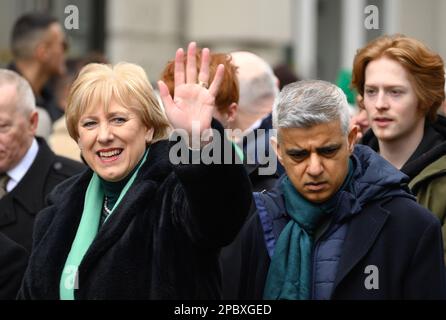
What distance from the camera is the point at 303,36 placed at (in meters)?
15.0

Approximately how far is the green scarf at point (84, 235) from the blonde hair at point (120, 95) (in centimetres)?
13

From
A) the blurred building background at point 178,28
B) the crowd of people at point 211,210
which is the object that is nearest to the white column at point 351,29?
the blurred building background at point 178,28

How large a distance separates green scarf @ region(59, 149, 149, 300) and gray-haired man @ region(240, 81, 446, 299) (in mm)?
567

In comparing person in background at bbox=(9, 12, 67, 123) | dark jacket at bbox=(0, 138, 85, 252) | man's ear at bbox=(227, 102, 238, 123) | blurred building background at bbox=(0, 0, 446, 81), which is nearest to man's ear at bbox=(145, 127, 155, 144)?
man's ear at bbox=(227, 102, 238, 123)

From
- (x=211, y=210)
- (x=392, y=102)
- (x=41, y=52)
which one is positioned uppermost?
(x=41, y=52)

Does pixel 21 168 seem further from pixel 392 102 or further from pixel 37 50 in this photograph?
pixel 37 50

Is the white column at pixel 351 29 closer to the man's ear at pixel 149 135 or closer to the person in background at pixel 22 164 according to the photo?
the person in background at pixel 22 164

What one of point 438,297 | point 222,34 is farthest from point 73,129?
point 222,34

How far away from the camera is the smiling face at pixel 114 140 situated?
4.36m

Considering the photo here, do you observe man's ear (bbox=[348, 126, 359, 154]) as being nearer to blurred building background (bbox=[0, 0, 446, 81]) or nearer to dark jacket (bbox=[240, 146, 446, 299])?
dark jacket (bbox=[240, 146, 446, 299])

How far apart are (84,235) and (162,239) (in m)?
0.40

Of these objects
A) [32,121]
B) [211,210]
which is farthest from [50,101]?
[211,210]

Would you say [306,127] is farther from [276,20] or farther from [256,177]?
[276,20]

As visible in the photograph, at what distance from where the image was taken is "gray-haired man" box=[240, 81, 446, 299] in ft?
13.6
